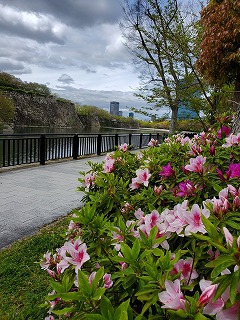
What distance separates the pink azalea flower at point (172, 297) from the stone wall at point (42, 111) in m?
37.6

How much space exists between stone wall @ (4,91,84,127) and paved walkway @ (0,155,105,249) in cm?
3104

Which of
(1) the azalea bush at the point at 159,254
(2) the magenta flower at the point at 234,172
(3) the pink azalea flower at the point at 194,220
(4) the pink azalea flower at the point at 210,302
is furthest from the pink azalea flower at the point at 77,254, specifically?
(2) the magenta flower at the point at 234,172

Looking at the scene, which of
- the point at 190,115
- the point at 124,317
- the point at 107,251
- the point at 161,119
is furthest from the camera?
the point at 161,119

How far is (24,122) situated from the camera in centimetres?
3853

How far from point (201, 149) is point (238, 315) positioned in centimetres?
126

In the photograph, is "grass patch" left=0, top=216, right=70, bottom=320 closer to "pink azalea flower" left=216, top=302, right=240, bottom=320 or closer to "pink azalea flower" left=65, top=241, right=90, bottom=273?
"pink azalea flower" left=65, top=241, right=90, bottom=273

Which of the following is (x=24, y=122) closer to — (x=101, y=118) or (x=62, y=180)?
(x=101, y=118)

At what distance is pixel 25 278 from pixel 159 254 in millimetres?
2217

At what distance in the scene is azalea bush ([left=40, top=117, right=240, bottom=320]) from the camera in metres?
0.67

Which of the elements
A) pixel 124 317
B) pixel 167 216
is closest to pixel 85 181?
pixel 167 216

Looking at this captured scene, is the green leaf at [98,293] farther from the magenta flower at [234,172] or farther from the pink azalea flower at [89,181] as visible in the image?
the pink azalea flower at [89,181]

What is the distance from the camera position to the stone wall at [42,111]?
3837cm

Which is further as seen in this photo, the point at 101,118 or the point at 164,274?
the point at 101,118

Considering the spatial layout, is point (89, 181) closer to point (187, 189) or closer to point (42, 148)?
point (187, 189)
